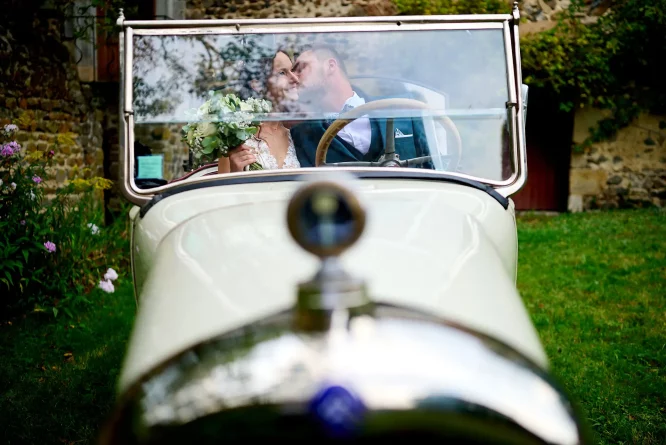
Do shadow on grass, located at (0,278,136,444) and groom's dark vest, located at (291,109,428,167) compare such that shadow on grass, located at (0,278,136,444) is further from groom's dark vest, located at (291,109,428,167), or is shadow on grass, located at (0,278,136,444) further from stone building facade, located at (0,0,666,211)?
stone building facade, located at (0,0,666,211)

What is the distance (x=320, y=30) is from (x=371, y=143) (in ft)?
1.63

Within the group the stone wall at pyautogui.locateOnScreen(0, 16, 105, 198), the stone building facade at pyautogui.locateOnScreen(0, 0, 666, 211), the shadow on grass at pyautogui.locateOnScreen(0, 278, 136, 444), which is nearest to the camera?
the shadow on grass at pyautogui.locateOnScreen(0, 278, 136, 444)

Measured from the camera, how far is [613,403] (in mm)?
3289

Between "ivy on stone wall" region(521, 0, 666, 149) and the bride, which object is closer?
the bride

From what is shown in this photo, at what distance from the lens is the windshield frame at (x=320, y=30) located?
7.74 feet

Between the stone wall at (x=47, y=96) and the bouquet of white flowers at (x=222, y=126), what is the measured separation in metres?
4.81

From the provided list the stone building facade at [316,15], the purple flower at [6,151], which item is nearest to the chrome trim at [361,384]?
the purple flower at [6,151]

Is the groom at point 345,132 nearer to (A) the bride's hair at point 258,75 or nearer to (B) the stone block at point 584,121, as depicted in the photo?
(A) the bride's hair at point 258,75

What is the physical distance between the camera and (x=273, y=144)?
8.17 ft

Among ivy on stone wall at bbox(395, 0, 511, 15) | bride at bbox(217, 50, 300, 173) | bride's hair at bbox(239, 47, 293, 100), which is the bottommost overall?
bride at bbox(217, 50, 300, 173)

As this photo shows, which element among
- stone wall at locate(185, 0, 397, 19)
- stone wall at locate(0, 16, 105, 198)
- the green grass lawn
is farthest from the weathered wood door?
stone wall at locate(0, 16, 105, 198)

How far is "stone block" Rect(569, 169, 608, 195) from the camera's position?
429 inches

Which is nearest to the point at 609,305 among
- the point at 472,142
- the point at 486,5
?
the point at 472,142

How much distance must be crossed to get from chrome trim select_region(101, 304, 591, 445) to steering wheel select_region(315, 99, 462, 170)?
1.51 m
